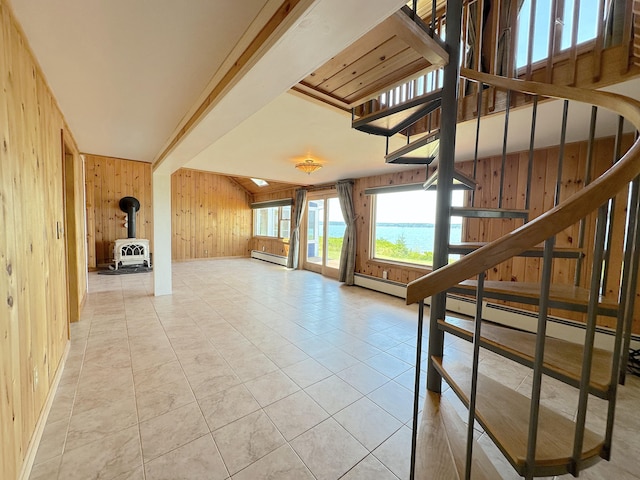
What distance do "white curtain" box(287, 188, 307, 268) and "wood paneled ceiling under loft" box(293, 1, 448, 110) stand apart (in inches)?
185

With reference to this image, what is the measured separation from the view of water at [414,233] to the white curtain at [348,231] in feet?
1.81

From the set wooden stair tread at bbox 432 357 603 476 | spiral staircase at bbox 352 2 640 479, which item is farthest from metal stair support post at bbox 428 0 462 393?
wooden stair tread at bbox 432 357 603 476

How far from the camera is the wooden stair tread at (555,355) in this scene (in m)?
0.89

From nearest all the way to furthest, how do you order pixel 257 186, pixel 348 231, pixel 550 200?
pixel 550 200
pixel 348 231
pixel 257 186

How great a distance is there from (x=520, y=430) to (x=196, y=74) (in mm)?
2515

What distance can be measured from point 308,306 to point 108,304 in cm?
291

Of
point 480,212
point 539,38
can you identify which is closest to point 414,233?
point 539,38

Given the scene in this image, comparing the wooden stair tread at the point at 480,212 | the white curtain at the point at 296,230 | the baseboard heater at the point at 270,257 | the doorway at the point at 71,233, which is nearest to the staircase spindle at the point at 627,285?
the wooden stair tread at the point at 480,212

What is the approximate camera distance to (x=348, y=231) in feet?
18.3

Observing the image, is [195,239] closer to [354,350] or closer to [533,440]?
[354,350]

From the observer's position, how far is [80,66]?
5.67ft

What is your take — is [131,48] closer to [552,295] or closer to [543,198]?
[552,295]

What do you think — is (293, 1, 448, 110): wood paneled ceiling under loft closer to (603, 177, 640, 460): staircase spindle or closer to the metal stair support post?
the metal stair support post

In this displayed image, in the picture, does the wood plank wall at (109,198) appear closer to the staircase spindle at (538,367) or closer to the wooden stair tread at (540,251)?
the wooden stair tread at (540,251)
